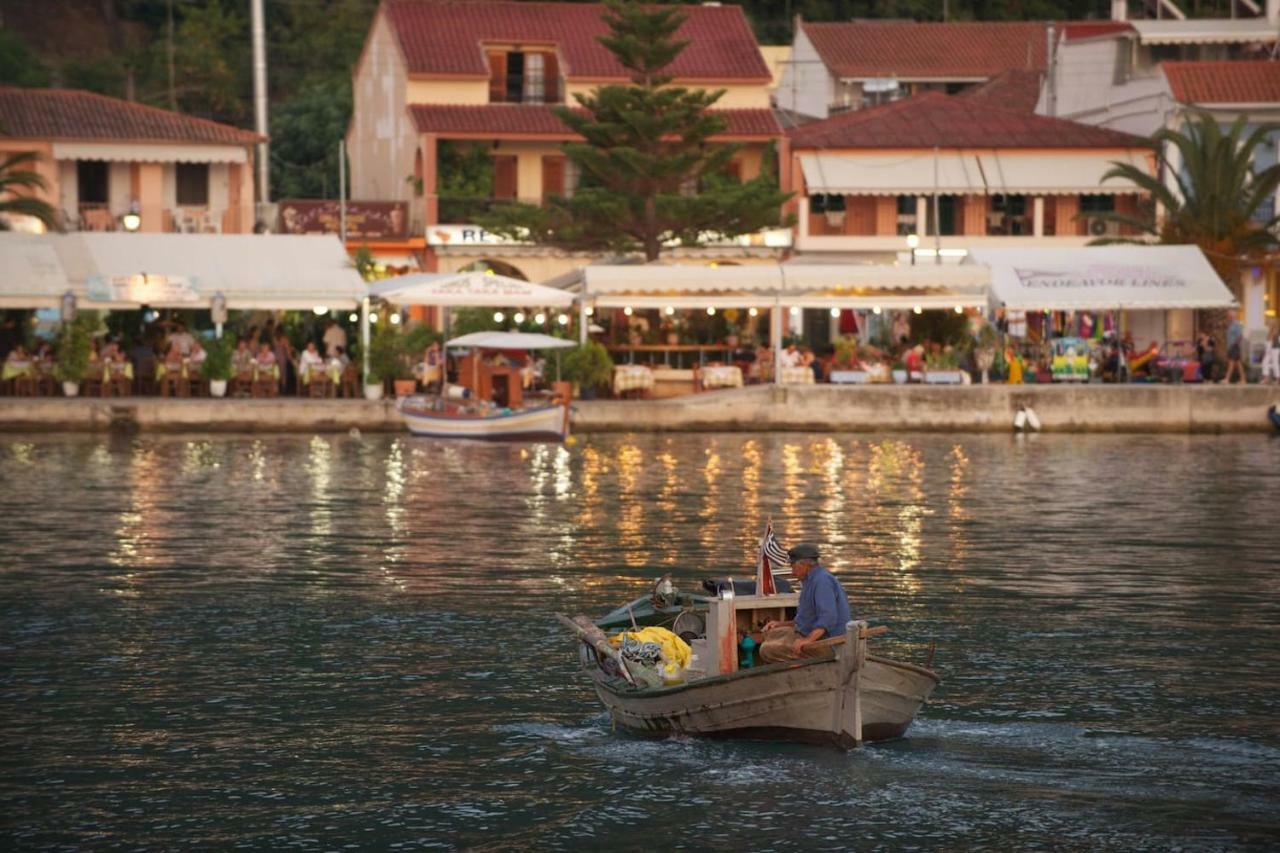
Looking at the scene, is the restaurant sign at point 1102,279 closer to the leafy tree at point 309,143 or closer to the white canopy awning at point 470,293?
the white canopy awning at point 470,293

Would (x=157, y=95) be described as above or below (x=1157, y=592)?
above

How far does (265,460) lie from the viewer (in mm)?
39656

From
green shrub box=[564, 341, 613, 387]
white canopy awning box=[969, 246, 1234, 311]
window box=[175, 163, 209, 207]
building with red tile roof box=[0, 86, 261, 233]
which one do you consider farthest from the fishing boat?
Result: window box=[175, 163, 209, 207]

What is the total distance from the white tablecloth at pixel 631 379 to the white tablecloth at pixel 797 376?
2969mm

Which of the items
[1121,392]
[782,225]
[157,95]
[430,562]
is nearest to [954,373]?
[1121,392]

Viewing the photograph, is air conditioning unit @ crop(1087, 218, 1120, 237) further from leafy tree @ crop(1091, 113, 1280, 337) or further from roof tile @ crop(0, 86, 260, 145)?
roof tile @ crop(0, 86, 260, 145)

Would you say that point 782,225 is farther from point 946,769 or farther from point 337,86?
point 946,769

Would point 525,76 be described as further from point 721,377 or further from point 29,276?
point 29,276

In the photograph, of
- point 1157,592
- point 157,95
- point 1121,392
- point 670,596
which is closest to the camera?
point 670,596

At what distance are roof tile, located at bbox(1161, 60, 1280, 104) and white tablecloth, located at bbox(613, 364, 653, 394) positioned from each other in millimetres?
21042

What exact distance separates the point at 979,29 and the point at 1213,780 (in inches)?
2538

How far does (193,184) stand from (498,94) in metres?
9.53

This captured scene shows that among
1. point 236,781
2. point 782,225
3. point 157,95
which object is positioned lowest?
point 236,781

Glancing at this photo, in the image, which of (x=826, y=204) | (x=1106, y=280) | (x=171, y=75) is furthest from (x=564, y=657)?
(x=171, y=75)
